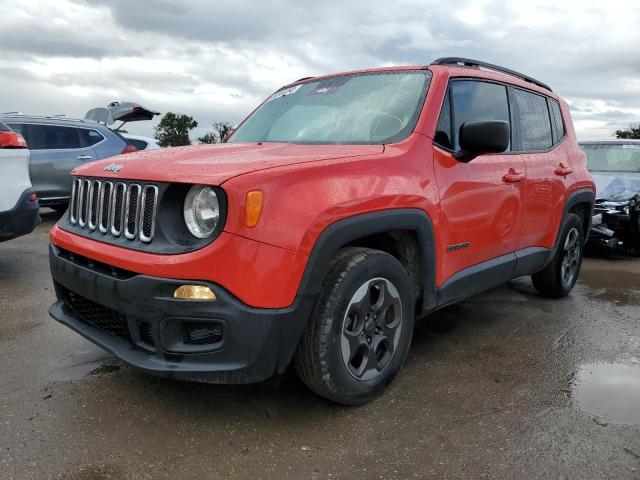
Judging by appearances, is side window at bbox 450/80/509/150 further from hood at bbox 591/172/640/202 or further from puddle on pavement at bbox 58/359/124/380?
hood at bbox 591/172/640/202

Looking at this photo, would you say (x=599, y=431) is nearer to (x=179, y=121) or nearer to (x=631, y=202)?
(x=631, y=202)

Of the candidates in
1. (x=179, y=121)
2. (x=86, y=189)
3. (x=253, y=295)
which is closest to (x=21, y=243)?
(x=86, y=189)

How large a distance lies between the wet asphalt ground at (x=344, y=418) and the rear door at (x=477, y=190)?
2.05ft

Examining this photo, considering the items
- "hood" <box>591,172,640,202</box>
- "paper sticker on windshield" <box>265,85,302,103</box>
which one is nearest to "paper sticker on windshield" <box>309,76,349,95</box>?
"paper sticker on windshield" <box>265,85,302,103</box>

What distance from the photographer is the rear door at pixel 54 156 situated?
27.6 feet

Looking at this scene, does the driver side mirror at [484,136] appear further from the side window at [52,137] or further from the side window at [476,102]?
the side window at [52,137]

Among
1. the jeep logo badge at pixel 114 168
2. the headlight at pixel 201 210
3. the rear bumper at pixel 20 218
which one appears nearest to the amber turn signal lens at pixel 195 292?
the headlight at pixel 201 210

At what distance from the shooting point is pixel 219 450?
2.31 metres

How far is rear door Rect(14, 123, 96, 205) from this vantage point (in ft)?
27.6

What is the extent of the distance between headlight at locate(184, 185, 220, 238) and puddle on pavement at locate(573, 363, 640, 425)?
2.06m

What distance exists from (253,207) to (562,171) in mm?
3032

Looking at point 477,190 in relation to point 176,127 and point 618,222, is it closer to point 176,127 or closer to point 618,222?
point 618,222

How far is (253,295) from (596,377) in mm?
2197

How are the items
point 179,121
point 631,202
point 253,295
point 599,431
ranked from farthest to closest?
point 179,121, point 631,202, point 599,431, point 253,295
